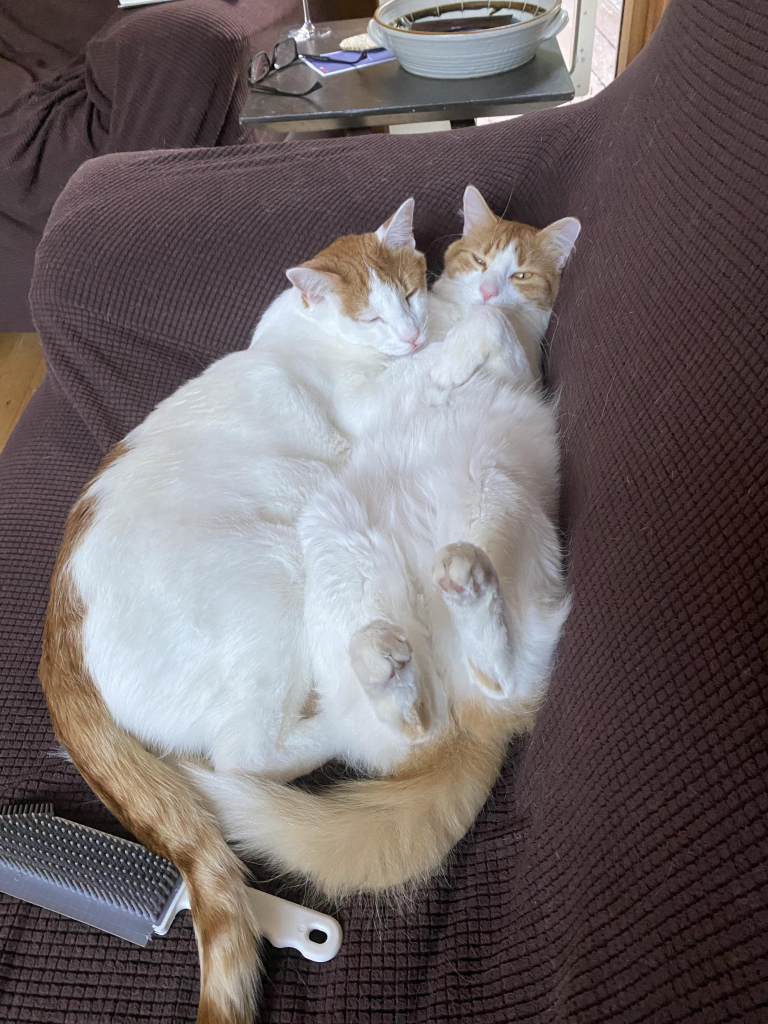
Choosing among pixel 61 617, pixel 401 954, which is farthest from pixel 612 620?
pixel 61 617

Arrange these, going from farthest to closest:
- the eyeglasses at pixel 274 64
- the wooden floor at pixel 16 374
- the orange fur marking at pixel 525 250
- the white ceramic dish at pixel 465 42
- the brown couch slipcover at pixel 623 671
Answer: the wooden floor at pixel 16 374
the eyeglasses at pixel 274 64
the white ceramic dish at pixel 465 42
the orange fur marking at pixel 525 250
the brown couch slipcover at pixel 623 671

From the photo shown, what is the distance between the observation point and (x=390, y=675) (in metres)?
0.70

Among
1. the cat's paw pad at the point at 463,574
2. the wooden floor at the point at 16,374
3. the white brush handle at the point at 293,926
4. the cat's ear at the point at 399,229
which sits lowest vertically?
the wooden floor at the point at 16,374

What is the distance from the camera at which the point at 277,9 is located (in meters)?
2.25

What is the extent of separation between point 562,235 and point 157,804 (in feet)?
3.34

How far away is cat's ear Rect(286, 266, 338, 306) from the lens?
1.06 meters

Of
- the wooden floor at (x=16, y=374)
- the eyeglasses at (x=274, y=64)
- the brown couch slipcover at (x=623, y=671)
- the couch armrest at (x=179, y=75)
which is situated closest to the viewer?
the brown couch slipcover at (x=623, y=671)

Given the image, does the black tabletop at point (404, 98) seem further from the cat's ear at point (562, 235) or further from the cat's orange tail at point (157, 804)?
the cat's orange tail at point (157, 804)

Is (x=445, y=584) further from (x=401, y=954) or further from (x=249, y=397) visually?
(x=249, y=397)

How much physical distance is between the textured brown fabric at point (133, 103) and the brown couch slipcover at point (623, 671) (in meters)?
1.15

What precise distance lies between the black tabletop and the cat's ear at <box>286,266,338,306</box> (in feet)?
2.94

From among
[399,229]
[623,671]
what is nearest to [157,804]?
[623,671]

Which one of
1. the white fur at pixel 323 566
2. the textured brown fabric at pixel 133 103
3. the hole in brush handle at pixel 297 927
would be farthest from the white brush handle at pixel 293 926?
the textured brown fabric at pixel 133 103

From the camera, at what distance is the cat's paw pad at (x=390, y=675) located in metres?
0.70
